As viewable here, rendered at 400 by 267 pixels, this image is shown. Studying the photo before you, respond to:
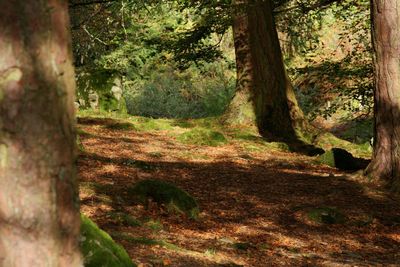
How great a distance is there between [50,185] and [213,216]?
5.21 meters

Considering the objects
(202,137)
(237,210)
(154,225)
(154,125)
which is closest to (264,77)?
(202,137)

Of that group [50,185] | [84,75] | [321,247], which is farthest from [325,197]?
[84,75]

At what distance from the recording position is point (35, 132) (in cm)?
215

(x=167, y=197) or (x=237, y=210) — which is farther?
(x=237, y=210)

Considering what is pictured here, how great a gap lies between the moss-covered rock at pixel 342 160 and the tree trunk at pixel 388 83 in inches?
78.6

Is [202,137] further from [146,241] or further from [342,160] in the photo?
[146,241]

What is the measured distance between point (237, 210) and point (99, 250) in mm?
3814

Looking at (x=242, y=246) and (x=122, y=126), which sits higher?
(x=122, y=126)

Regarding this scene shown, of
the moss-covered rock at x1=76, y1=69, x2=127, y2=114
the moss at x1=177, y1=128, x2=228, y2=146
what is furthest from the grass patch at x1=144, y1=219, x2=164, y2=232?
the moss-covered rock at x1=76, y1=69, x2=127, y2=114

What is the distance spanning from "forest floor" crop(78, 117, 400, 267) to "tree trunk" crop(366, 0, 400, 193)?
52 cm

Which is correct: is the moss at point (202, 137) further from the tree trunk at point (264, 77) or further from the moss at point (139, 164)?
the moss at point (139, 164)

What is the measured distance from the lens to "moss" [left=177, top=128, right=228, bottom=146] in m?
12.6

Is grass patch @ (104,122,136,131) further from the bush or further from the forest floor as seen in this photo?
the bush

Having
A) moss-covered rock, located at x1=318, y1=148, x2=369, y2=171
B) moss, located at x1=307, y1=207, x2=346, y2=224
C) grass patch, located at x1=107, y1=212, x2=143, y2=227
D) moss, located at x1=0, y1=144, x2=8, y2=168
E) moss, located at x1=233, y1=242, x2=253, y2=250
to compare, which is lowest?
moss, located at x1=307, y1=207, x2=346, y2=224
